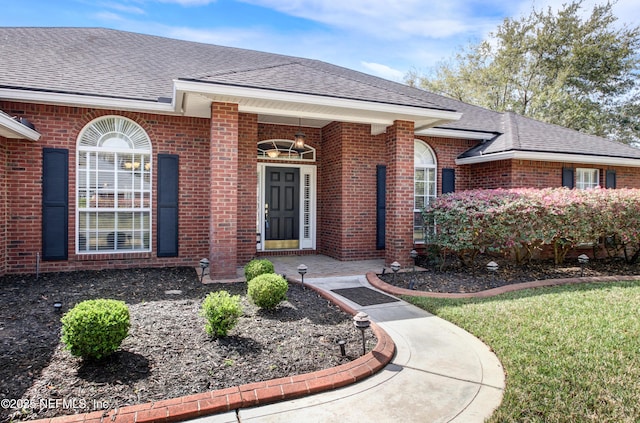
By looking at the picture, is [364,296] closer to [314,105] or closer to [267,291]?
[267,291]

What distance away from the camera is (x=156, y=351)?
3393mm

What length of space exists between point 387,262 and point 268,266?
3.28 meters

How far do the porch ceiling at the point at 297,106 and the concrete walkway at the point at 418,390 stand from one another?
402 cm

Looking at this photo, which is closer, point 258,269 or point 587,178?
point 258,269

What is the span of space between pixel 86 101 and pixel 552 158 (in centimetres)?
1031

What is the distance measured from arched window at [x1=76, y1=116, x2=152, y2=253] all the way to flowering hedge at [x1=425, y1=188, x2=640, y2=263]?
607 cm

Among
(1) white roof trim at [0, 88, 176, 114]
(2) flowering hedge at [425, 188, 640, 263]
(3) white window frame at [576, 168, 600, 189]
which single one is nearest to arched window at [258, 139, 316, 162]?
(1) white roof trim at [0, 88, 176, 114]

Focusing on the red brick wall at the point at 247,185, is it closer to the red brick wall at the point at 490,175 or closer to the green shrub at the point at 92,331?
the green shrub at the point at 92,331

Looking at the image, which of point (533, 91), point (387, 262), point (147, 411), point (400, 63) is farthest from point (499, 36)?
point (147, 411)

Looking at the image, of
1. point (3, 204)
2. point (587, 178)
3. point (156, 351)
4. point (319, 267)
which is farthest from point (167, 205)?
point (587, 178)

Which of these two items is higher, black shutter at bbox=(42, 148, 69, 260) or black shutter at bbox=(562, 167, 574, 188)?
black shutter at bbox=(562, 167, 574, 188)

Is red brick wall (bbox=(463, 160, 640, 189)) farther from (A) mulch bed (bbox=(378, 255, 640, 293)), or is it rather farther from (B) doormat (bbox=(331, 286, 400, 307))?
(B) doormat (bbox=(331, 286, 400, 307))

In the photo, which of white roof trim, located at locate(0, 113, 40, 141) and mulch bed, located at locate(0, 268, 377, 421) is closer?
mulch bed, located at locate(0, 268, 377, 421)

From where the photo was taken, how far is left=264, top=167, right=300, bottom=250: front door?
9.44 m
